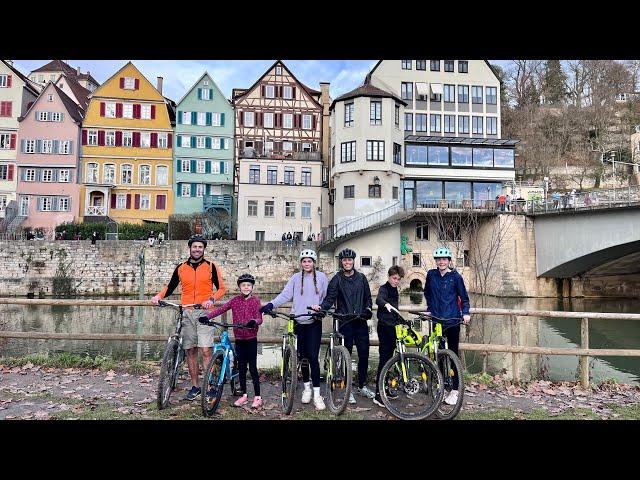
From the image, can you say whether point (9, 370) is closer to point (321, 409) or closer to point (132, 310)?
point (321, 409)

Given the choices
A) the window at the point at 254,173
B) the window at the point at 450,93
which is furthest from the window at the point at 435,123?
the window at the point at 254,173

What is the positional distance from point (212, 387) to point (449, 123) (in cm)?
4027

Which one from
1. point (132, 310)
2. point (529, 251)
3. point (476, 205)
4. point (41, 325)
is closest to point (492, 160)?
point (476, 205)

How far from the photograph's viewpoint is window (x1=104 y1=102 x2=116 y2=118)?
135ft

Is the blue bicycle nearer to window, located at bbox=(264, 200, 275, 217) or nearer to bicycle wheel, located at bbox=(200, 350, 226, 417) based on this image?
bicycle wheel, located at bbox=(200, 350, 226, 417)

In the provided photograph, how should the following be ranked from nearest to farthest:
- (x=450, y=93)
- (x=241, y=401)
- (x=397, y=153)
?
1. (x=241, y=401)
2. (x=397, y=153)
3. (x=450, y=93)

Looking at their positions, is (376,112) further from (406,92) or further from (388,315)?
(388,315)

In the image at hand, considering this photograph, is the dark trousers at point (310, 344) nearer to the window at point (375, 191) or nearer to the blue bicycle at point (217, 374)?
the blue bicycle at point (217, 374)

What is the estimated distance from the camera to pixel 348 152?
38.2 m

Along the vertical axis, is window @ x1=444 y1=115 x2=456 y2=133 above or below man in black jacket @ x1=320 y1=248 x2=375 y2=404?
above

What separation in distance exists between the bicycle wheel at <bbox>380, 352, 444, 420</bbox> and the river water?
13.3 feet

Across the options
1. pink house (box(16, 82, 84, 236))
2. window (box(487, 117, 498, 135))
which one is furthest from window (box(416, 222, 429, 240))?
pink house (box(16, 82, 84, 236))

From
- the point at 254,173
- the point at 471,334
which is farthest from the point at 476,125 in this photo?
the point at 471,334
